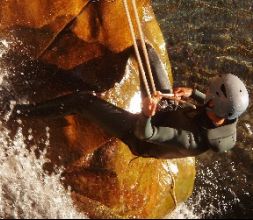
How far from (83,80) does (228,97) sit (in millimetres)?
2115

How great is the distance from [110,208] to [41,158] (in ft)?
3.89

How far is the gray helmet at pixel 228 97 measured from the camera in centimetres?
486

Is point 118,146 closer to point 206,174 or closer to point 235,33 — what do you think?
point 206,174

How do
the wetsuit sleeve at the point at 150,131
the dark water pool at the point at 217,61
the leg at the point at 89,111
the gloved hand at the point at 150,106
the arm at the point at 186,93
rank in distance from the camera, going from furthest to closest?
the dark water pool at the point at 217,61 < the arm at the point at 186,93 < the leg at the point at 89,111 < the wetsuit sleeve at the point at 150,131 < the gloved hand at the point at 150,106

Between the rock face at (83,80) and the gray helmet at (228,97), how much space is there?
1.55 metres

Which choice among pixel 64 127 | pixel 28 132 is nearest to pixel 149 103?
pixel 64 127

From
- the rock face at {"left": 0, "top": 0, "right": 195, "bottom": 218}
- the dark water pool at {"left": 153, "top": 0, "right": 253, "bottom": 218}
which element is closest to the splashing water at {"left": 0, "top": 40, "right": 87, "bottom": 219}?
the rock face at {"left": 0, "top": 0, "right": 195, "bottom": 218}

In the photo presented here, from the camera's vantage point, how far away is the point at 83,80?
6.10m

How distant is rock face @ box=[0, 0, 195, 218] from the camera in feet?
19.8

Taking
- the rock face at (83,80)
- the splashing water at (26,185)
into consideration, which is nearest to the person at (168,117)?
the rock face at (83,80)

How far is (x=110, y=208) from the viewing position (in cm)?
611

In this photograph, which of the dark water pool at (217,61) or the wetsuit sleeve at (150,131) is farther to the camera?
the dark water pool at (217,61)

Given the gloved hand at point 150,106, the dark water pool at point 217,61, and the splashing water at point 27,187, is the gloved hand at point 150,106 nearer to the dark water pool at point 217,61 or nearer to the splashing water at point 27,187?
the splashing water at point 27,187

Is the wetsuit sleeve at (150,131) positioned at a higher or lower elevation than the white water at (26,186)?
higher
